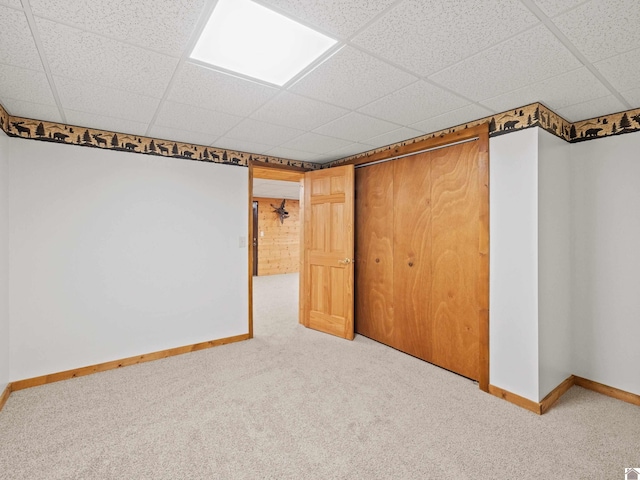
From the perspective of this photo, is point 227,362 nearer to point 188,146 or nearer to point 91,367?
point 91,367

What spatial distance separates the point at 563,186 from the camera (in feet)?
8.38

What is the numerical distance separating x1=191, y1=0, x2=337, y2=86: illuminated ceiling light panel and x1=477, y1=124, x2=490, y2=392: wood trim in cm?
165

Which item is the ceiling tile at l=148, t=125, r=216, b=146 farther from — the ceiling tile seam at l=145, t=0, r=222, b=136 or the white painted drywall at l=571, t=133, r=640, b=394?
the white painted drywall at l=571, t=133, r=640, b=394

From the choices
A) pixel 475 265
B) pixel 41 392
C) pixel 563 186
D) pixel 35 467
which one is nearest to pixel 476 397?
pixel 475 265

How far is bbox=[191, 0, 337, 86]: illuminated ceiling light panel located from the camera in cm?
133

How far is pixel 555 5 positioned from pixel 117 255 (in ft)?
11.6

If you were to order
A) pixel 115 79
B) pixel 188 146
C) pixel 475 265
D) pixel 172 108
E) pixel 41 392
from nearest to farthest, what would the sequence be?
pixel 115 79, pixel 172 108, pixel 41 392, pixel 475 265, pixel 188 146

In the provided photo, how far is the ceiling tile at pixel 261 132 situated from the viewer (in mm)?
2668

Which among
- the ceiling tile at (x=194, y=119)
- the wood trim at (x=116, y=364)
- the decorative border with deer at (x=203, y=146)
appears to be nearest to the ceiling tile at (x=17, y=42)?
the ceiling tile at (x=194, y=119)

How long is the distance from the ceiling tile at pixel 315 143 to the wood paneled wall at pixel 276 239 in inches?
216

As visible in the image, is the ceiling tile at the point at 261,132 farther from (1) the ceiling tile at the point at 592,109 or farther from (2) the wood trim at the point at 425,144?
(1) the ceiling tile at the point at 592,109

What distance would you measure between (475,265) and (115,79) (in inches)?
116

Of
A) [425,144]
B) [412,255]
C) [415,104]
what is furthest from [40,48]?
[412,255]

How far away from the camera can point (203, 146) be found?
11.2ft
